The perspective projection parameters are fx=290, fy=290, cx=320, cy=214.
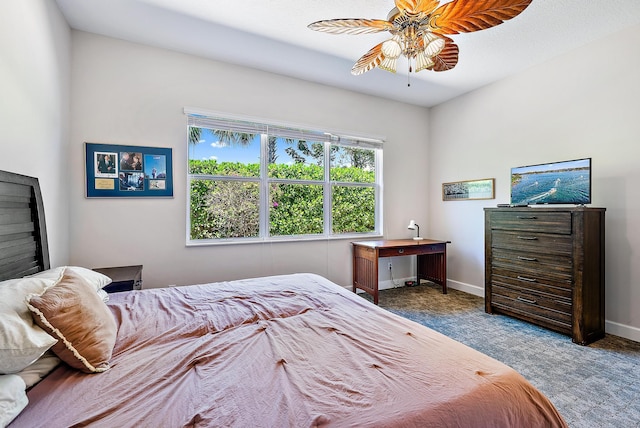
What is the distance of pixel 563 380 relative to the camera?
6.59 feet

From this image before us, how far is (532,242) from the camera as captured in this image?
9.51 feet

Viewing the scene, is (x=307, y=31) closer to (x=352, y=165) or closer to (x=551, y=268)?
(x=352, y=165)

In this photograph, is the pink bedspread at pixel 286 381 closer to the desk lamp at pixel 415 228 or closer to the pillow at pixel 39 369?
the pillow at pixel 39 369

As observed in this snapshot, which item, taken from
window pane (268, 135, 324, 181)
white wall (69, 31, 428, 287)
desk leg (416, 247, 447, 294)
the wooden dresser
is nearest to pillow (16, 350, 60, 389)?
white wall (69, 31, 428, 287)

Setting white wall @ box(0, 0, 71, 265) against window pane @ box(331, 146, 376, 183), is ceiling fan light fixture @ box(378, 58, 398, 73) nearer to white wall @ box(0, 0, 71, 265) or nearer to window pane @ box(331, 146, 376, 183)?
window pane @ box(331, 146, 376, 183)

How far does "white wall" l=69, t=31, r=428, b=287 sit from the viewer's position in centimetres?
273

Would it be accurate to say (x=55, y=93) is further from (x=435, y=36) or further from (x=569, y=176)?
(x=569, y=176)

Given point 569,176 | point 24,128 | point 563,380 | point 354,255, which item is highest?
point 24,128

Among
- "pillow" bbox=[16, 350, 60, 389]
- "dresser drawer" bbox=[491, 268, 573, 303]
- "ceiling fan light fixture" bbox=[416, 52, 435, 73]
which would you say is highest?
"ceiling fan light fixture" bbox=[416, 52, 435, 73]

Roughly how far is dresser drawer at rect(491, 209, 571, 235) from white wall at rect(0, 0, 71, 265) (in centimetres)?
407

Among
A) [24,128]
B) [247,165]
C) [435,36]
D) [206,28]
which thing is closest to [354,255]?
[247,165]

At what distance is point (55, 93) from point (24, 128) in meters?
0.70

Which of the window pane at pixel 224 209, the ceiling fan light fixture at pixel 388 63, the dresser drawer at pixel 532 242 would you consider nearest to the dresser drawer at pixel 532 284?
the dresser drawer at pixel 532 242

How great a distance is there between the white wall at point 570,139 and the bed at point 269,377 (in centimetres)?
266
